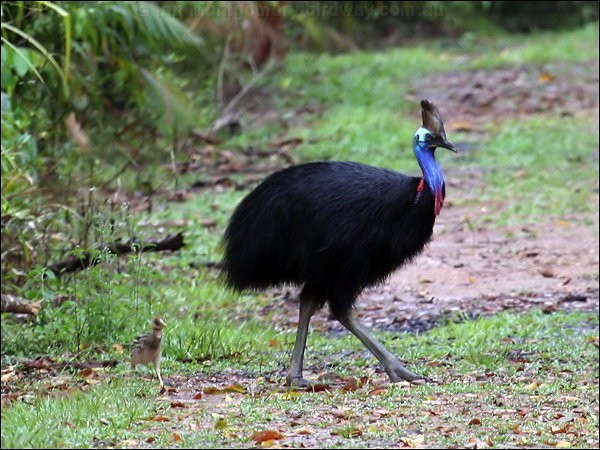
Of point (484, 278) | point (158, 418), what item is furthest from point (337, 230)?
point (484, 278)

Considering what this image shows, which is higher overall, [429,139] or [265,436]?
[429,139]

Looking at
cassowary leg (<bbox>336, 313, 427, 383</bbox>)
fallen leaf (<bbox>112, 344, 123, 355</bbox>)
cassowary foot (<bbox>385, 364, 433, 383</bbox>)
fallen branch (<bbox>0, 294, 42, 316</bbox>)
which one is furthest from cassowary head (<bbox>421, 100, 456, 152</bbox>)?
fallen branch (<bbox>0, 294, 42, 316</bbox>)

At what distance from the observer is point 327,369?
7980 mm

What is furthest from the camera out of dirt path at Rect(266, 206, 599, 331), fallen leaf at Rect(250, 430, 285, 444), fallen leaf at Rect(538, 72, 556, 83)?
fallen leaf at Rect(538, 72, 556, 83)

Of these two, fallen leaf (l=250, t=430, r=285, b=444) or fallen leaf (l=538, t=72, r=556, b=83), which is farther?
fallen leaf (l=538, t=72, r=556, b=83)

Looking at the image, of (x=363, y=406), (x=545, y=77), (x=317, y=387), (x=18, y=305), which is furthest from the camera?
(x=545, y=77)

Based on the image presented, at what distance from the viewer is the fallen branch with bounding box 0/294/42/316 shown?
8.40 metres

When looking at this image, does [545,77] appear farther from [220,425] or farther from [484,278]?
[220,425]

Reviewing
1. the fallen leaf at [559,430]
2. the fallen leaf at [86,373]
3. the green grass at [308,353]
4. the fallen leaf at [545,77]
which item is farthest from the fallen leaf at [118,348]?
the fallen leaf at [545,77]

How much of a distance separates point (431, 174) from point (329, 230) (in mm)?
628

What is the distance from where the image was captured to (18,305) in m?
8.47

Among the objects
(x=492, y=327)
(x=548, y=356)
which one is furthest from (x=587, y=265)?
(x=548, y=356)

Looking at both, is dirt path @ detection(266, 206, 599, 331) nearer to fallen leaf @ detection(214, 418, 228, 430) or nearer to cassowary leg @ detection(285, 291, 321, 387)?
cassowary leg @ detection(285, 291, 321, 387)

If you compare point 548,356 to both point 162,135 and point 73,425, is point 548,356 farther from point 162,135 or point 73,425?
point 162,135
